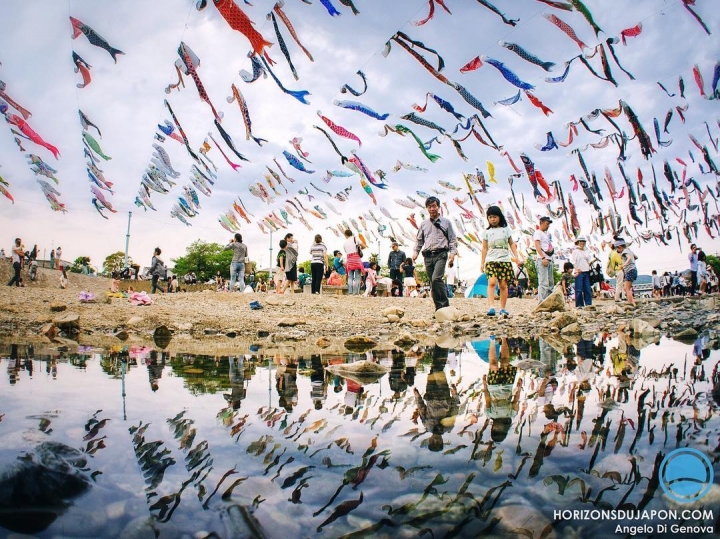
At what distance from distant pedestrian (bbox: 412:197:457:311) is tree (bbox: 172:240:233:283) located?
6997cm

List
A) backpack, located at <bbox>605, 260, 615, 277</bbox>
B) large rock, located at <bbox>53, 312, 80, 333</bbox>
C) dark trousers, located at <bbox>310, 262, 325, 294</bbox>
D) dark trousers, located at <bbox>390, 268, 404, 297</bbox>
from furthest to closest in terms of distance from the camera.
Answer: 1. dark trousers, located at <bbox>390, 268, 404, 297</bbox>
2. dark trousers, located at <bbox>310, 262, 325, 294</bbox>
3. backpack, located at <bbox>605, 260, 615, 277</bbox>
4. large rock, located at <bbox>53, 312, 80, 333</bbox>

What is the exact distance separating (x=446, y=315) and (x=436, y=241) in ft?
3.77

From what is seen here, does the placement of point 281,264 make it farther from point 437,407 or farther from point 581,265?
point 437,407

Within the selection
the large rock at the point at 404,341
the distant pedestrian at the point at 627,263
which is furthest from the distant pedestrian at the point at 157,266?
the distant pedestrian at the point at 627,263

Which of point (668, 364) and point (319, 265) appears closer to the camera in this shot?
point (668, 364)

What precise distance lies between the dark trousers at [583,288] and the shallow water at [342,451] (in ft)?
26.1

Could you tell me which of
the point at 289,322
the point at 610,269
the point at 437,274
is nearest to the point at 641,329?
the point at 437,274

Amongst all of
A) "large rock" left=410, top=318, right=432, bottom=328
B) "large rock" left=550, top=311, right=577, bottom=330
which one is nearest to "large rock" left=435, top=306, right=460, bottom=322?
"large rock" left=410, top=318, right=432, bottom=328

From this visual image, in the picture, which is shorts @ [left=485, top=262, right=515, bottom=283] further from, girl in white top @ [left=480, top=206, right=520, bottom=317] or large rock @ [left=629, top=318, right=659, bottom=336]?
large rock @ [left=629, top=318, right=659, bottom=336]

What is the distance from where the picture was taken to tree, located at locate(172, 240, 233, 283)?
72.8 meters

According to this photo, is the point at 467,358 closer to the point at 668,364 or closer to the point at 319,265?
the point at 668,364

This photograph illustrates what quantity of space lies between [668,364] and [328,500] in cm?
267

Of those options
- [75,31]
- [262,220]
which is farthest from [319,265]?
[75,31]

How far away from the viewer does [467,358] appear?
126 inches
